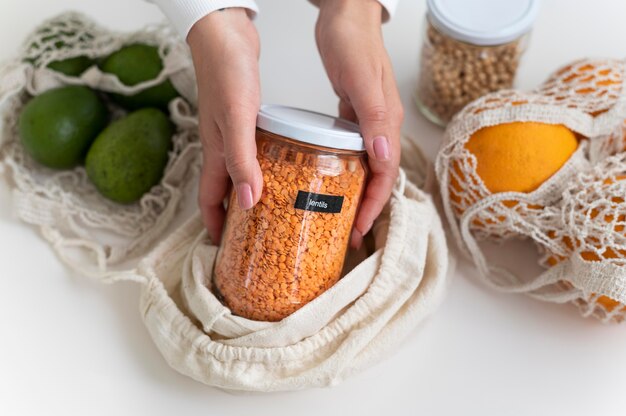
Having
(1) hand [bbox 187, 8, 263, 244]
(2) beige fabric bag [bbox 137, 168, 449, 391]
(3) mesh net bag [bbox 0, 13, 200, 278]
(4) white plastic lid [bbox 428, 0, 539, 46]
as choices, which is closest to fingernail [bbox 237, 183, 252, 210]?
(1) hand [bbox 187, 8, 263, 244]

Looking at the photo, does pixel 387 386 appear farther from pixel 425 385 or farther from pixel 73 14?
pixel 73 14

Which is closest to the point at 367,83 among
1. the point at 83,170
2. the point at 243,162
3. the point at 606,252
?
the point at 243,162

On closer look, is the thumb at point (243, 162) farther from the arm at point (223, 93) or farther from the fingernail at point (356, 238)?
the fingernail at point (356, 238)

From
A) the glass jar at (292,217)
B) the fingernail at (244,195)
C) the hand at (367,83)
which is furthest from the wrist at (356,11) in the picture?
the fingernail at (244,195)

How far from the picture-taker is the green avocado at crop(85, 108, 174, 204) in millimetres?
727

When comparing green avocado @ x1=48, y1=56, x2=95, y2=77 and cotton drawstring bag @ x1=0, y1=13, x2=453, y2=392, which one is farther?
green avocado @ x1=48, y1=56, x2=95, y2=77

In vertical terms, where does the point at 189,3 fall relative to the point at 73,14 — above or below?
above

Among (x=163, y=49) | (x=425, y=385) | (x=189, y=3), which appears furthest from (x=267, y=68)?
(x=425, y=385)

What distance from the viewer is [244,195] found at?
53 centimetres

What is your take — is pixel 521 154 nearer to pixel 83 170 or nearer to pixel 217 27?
pixel 217 27

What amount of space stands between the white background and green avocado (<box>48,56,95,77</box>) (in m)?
0.17

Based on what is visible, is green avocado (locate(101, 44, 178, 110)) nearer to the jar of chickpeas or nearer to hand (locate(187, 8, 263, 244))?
hand (locate(187, 8, 263, 244))

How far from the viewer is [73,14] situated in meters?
0.84

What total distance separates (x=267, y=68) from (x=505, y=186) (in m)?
0.37
